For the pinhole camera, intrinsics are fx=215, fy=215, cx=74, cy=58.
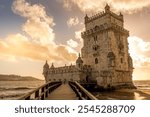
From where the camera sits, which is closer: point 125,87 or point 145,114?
point 145,114

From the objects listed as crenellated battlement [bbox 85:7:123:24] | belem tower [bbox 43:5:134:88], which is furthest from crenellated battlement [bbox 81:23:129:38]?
crenellated battlement [bbox 85:7:123:24]

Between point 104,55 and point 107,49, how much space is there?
148cm

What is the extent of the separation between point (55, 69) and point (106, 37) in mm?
16827

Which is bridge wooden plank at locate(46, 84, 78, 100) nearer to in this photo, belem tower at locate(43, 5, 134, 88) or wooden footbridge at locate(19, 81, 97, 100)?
wooden footbridge at locate(19, 81, 97, 100)

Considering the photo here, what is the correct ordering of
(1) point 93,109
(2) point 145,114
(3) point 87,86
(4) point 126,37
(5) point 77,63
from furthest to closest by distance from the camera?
1. (4) point 126,37
2. (5) point 77,63
3. (3) point 87,86
4. (2) point 145,114
5. (1) point 93,109

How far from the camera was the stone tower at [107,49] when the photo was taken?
45.1 meters

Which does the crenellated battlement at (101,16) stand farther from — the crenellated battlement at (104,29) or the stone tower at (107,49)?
the crenellated battlement at (104,29)

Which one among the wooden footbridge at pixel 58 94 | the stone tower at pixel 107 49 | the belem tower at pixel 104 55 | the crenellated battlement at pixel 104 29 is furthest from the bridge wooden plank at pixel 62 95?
the crenellated battlement at pixel 104 29

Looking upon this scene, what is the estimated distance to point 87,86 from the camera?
145 feet

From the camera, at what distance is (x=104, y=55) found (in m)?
46.4

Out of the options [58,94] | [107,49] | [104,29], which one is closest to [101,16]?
[104,29]

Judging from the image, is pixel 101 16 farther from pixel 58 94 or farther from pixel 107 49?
pixel 58 94

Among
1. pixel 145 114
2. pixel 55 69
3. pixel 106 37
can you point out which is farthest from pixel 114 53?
pixel 145 114

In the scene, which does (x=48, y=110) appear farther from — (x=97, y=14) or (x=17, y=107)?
(x=97, y=14)
